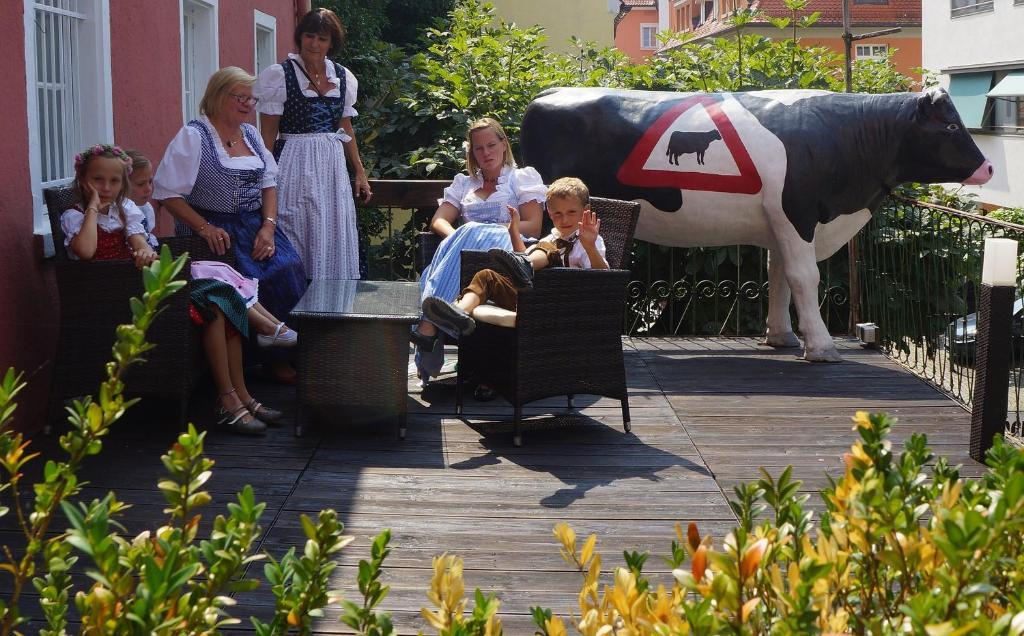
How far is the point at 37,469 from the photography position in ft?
14.6

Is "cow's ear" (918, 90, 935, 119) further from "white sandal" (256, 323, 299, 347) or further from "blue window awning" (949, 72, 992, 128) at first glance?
"blue window awning" (949, 72, 992, 128)

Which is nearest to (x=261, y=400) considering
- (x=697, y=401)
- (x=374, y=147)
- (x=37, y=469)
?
(x=37, y=469)

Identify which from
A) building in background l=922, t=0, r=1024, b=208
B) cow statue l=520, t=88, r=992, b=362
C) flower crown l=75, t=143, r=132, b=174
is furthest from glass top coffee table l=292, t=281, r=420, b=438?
building in background l=922, t=0, r=1024, b=208

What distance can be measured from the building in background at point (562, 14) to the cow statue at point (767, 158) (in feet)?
91.7

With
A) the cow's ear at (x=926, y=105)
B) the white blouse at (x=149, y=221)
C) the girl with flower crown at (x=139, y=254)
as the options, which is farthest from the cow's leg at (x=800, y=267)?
the white blouse at (x=149, y=221)

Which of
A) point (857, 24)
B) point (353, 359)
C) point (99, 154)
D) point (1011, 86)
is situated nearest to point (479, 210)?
point (353, 359)

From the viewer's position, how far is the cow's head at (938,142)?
652 cm

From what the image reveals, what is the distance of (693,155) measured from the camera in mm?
6578

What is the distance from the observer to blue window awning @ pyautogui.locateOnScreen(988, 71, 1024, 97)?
30.2 m

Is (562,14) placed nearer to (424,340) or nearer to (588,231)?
(424,340)

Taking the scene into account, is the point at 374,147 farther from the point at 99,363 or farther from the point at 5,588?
the point at 5,588

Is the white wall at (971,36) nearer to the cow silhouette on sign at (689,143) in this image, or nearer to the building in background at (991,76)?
the building in background at (991,76)

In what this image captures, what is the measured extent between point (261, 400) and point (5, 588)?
97.6 inches

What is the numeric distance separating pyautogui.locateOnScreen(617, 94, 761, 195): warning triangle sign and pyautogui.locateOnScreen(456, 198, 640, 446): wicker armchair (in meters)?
1.54
